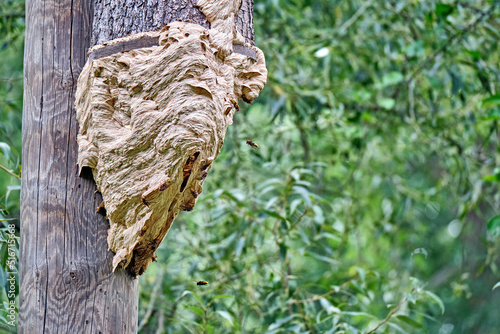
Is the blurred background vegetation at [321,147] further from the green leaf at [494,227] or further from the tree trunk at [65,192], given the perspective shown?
the tree trunk at [65,192]

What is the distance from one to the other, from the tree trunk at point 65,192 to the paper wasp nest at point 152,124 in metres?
0.05

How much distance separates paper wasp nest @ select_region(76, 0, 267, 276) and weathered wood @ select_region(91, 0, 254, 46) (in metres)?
0.03

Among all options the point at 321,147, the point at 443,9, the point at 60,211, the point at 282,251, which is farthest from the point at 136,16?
the point at 321,147

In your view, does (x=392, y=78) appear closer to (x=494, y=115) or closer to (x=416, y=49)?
(x=416, y=49)

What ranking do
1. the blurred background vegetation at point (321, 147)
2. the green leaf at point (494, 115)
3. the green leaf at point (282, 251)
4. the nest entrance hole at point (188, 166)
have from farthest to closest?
the blurred background vegetation at point (321, 147), the green leaf at point (282, 251), the green leaf at point (494, 115), the nest entrance hole at point (188, 166)

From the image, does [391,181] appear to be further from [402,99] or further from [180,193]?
[180,193]

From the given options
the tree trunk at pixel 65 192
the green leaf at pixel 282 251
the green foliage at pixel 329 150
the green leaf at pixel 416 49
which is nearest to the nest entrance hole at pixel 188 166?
the tree trunk at pixel 65 192

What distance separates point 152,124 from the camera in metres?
1.65

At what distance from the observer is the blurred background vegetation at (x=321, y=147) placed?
3416 millimetres

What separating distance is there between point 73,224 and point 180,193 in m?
0.35

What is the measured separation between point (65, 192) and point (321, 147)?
383cm

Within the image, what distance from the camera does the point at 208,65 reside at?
1696 millimetres

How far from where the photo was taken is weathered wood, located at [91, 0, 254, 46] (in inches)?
66.8

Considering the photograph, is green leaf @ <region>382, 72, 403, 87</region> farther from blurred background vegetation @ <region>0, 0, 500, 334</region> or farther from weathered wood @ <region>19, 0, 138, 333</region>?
weathered wood @ <region>19, 0, 138, 333</region>
